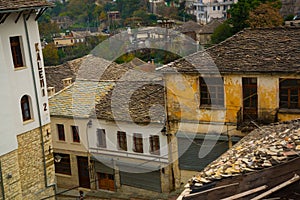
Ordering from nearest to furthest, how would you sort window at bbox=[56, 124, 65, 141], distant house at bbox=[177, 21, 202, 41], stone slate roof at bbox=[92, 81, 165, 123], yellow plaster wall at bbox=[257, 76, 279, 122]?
yellow plaster wall at bbox=[257, 76, 279, 122] → stone slate roof at bbox=[92, 81, 165, 123] → window at bbox=[56, 124, 65, 141] → distant house at bbox=[177, 21, 202, 41]

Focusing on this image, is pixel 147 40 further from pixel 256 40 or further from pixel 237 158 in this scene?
pixel 237 158

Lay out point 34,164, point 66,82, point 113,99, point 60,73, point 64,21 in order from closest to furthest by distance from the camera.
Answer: point 34,164, point 113,99, point 66,82, point 60,73, point 64,21

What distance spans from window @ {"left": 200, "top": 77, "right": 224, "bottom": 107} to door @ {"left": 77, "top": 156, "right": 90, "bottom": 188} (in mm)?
8037

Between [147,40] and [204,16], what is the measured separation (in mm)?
44917

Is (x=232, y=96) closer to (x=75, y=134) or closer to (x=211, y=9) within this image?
(x=75, y=134)

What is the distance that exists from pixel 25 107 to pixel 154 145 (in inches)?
247

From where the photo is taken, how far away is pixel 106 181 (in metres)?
22.8

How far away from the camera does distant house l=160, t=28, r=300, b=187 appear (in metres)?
17.0

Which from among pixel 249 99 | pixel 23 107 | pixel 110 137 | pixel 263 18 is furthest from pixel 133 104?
pixel 263 18

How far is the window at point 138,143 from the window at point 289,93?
6.95 metres

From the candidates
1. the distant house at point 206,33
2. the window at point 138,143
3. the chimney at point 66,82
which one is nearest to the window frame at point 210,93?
the window at point 138,143

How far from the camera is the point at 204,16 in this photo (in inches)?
3836

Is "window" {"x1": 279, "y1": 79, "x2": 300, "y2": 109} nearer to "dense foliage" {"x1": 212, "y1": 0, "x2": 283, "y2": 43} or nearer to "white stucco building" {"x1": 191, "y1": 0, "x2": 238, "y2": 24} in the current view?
"dense foliage" {"x1": 212, "y1": 0, "x2": 283, "y2": 43}

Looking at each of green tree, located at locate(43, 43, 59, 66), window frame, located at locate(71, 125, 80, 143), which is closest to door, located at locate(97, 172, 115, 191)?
window frame, located at locate(71, 125, 80, 143)
